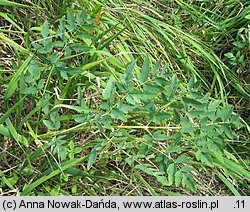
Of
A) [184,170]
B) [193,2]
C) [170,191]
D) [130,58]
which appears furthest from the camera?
[193,2]

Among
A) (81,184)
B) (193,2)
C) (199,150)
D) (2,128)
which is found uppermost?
(193,2)

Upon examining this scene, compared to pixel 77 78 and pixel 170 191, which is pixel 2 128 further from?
pixel 170 191

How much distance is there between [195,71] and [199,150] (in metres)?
0.66

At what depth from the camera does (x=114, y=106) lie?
4.22 feet

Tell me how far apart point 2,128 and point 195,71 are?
869mm

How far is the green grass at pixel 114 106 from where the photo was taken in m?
1.34

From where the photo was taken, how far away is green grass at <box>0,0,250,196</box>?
134cm

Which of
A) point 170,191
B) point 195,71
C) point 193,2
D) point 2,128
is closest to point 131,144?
point 170,191

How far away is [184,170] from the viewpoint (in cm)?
132

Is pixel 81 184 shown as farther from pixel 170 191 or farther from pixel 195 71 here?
pixel 195 71

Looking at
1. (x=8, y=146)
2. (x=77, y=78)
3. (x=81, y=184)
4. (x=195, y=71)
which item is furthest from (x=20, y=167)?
(x=195, y=71)

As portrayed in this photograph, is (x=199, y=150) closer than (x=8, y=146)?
Yes

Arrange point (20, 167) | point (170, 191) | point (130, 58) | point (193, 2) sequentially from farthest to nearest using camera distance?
1. point (193, 2)
2. point (130, 58)
3. point (170, 191)
4. point (20, 167)
